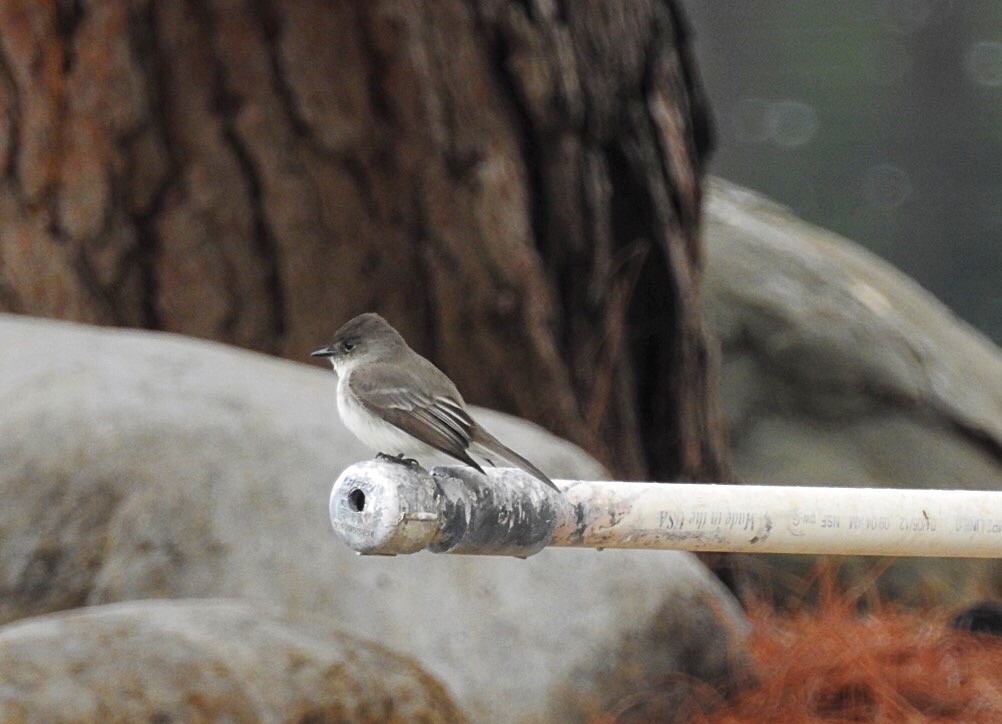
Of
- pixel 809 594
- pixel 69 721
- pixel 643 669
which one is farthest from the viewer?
pixel 809 594

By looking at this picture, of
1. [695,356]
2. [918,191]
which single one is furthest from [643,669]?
[918,191]

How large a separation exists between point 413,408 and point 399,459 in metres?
0.06

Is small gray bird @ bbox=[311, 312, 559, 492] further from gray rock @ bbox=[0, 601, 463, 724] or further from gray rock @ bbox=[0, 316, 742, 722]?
gray rock @ bbox=[0, 316, 742, 722]

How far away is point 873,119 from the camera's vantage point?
1266 centimetres

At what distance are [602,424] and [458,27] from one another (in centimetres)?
114

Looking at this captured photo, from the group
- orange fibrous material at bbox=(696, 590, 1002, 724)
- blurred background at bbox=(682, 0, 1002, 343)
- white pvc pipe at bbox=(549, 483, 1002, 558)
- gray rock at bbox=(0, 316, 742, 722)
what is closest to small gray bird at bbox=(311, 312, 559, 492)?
white pvc pipe at bbox=(549, 483, 1002, 558)

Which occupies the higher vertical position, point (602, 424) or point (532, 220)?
point (532, 220)

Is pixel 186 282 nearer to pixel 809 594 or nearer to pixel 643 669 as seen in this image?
pixel 643 669

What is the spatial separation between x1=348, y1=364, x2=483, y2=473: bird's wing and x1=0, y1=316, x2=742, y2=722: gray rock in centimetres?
90

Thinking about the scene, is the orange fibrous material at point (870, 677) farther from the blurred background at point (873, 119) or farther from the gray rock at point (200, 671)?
the blurred background at point (873, 119)

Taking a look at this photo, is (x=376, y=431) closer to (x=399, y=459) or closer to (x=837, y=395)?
(x=399, y=459)

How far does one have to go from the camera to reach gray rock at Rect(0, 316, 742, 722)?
2.72 meters

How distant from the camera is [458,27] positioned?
3.79m

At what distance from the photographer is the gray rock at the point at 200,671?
2.10 m
